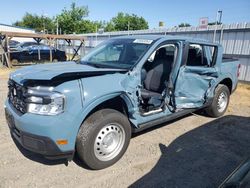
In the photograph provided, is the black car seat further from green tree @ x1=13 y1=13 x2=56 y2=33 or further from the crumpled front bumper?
green tree @ x1=13 y1=13 x2=56 y2=33

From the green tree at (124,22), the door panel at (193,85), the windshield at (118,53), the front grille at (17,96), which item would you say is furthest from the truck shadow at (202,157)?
the green tree at (124,22)

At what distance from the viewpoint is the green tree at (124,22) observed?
172 ft

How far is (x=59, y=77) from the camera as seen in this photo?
3.02 m

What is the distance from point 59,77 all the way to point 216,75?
143 inches

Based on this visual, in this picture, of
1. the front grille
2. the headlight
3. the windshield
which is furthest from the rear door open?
the front grille

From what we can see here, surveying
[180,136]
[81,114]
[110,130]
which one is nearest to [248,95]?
[180,136]

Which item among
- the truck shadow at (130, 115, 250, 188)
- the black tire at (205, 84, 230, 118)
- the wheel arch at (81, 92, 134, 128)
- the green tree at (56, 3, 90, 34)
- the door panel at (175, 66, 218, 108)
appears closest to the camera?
the wheel arch at (81, 92, 134, 128)

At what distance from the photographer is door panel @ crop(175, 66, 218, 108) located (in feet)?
15.0

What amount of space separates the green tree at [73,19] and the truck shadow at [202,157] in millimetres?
38385

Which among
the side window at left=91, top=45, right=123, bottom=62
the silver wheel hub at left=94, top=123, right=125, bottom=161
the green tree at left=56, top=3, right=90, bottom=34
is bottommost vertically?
the silver wheel hub at left=94, top=123, right=125, bottom=161

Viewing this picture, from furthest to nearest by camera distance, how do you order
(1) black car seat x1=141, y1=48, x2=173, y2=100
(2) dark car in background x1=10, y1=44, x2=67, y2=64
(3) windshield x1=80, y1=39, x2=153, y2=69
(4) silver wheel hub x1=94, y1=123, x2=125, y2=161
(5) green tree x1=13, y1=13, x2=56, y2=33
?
(5) green tree x1=13, y1=13, x2=56, y2=33 < (2) dark car in background x1=10, y1=44, x2=67, y2=64 < (1) black car seat x1=141, y1=48, x2=173, y2=100 < (3) windshield x1=80, y1=39, x2=153, y2=69 < (4) silver wheel hub x1=94, y1=123, x2=125, y2=161

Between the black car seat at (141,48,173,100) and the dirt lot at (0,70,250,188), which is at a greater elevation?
the black car seat at (141,48,173,100)

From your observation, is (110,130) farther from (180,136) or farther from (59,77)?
(180,136)

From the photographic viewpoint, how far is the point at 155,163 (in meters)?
3.73
